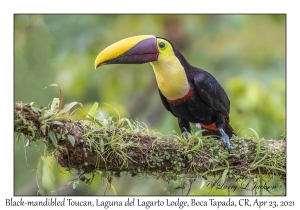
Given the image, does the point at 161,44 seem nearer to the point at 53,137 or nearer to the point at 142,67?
the point at 53,137

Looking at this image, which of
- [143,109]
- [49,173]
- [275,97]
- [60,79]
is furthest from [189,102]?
[143,109]

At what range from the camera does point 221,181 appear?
3107 millimetres

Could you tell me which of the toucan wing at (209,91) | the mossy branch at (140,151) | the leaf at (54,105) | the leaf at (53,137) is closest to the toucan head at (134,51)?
the toucan wing at (209,91)

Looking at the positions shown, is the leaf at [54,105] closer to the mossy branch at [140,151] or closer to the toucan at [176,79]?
the mossy branch at [140,151]

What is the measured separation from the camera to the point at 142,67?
805 cm

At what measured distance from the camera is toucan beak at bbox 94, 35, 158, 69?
346cm

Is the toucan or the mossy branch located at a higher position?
the toucan

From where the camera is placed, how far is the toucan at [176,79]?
3.50m

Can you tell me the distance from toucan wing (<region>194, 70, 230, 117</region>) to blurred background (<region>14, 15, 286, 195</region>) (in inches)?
45.8

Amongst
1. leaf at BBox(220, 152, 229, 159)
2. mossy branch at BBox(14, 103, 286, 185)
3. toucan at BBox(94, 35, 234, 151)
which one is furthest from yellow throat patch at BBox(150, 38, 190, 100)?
leaf at BBox(220, 152, 229, 159)

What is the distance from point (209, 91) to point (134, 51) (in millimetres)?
646

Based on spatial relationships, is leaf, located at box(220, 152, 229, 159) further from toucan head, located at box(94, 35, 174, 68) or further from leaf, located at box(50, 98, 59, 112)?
leaf, located at box(50, 98, 59, 112)

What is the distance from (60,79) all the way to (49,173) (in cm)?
425
